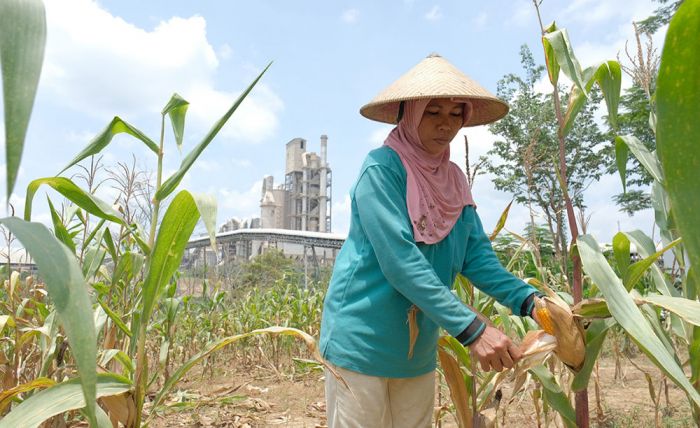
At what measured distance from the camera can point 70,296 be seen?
0.48m

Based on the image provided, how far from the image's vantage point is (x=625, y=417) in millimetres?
2666

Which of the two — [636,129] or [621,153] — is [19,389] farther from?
[636,129]

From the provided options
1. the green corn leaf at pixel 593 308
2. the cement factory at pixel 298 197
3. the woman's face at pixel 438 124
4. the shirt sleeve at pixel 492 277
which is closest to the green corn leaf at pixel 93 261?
the woman's face at pixel 438 124

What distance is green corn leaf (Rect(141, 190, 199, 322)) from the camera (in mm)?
1015

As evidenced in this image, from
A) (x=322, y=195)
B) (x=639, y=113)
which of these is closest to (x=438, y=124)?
(x=639, y=113)

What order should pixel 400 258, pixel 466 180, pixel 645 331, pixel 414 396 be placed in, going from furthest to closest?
1. pixel 466 180
2. pixel 414 396
3. pixel 400 258
4. pixel 645 331

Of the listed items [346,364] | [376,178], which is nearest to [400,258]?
[376,178]

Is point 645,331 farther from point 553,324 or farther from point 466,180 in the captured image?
point 466,180

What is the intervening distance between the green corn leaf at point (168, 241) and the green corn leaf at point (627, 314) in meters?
0.77

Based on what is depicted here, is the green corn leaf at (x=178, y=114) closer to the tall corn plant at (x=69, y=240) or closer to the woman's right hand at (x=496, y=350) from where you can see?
the tall corn plant at (x=69, y=240)

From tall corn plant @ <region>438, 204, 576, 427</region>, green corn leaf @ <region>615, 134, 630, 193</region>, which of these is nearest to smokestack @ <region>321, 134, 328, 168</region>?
tall corn plant @ <region>438, 204, 576, 427</region>

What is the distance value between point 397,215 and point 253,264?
21184 mm

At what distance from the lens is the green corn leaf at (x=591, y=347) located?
3.62 ft

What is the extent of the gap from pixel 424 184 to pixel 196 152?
807 mm
